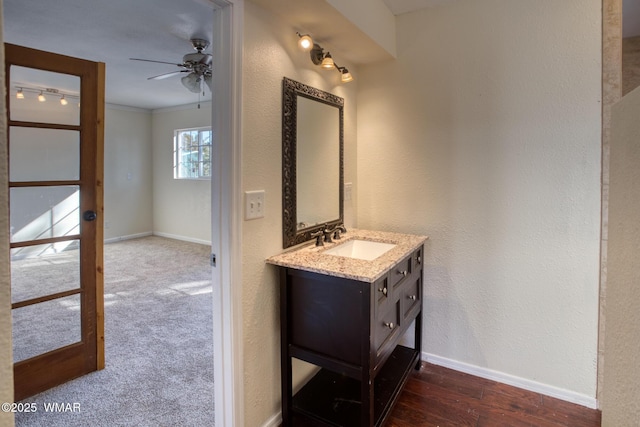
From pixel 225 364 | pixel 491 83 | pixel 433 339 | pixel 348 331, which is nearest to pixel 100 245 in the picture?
pixel 225 364

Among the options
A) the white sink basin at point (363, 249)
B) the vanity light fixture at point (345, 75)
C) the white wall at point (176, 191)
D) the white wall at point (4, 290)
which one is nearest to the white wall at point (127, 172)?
the white wall at point (176, 191)

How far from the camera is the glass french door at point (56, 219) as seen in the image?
A: 2021mm

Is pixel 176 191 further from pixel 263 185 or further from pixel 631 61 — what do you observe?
pixel 631 61

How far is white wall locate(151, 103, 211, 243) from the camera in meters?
5.93

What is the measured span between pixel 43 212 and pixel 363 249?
1967 mm

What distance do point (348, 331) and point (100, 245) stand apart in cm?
169

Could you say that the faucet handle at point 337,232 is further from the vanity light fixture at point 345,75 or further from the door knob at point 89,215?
the door knob at point 89,215

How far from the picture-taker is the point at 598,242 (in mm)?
1939

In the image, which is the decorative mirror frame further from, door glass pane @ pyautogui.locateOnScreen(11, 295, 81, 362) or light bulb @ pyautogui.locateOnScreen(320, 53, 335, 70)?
door glass pane @ pyautogui.locateOnScreen(11, 295, 81, 362)

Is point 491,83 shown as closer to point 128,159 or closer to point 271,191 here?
point 271,191

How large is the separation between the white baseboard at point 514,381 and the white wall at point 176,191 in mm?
4362

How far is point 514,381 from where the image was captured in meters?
2.20

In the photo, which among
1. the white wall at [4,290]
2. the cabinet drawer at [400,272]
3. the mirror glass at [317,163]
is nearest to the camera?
the white wall at [4,290]

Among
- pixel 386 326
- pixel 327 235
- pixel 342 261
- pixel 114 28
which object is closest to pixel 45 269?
pixel 327 235
